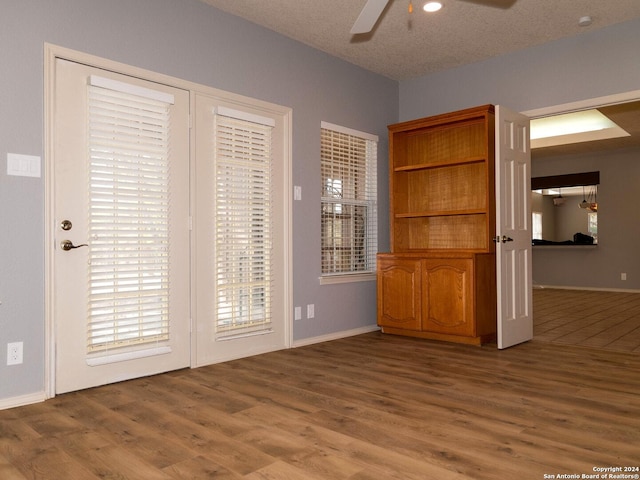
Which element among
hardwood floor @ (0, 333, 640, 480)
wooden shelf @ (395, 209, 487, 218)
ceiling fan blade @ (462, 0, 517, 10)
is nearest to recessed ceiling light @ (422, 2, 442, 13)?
ceiling fan blade @ (462, 0, 517, 10)

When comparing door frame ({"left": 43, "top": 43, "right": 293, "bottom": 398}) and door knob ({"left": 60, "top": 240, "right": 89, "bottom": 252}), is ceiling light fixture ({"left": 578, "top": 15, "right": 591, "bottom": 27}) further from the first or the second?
door knob ({"left": 60, "top": 240, "right": 89, "bottom": 252})

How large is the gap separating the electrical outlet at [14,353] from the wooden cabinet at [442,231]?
10.3 ft

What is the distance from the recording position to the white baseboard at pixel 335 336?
4.44 meters

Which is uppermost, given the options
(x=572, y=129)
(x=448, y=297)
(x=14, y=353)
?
(x=572, y=129)

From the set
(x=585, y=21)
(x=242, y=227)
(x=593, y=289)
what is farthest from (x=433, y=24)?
(x=593, y=289)

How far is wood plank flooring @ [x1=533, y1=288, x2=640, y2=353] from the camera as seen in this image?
14.9ft

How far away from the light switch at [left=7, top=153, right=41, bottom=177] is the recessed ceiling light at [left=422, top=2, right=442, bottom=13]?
288 centimetres

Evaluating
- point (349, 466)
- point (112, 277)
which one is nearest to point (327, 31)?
point (112, 277)

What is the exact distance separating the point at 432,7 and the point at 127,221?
2.71 metres

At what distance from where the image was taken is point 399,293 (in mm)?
4832

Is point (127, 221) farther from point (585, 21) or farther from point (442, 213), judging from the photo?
point (585, 21)

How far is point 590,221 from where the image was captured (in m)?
10.1

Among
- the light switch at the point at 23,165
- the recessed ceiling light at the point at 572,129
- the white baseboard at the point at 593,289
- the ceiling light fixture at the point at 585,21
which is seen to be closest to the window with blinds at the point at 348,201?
the ceiling light fixture at the point at 585,21

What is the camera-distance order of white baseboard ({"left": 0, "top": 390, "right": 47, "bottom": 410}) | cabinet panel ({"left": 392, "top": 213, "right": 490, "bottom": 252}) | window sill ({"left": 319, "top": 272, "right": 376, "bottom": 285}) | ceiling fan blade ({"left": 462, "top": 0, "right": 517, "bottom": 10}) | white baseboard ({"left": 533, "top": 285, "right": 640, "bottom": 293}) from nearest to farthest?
1. white baseboard ({"left": 0, "top": 390, "right": 47, "bottom": 410})
2. ceiling fan blade ({"left": 462, "top": 0, "right": 517, "bottom": 10})
3. window sill ({"left": 319, "top": 272, "right": 376, "bottom": 285})
4. cabinet panel ({"left": 392, "top": 213, "right": 490, "bottom": 252})
5. white baseboard ({"left": 533, "top": 285, "right": 640, "bottom": 293})
